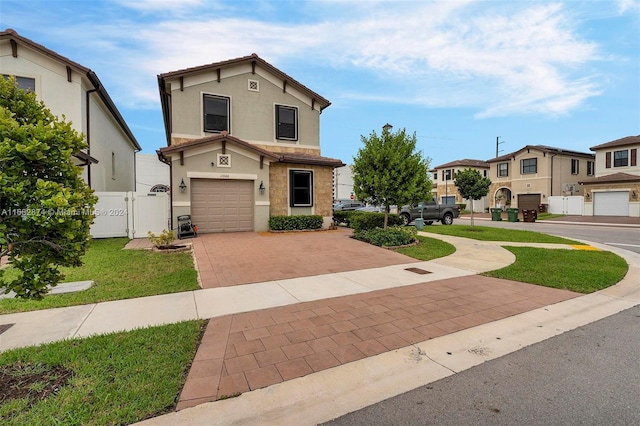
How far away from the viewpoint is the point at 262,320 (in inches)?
182

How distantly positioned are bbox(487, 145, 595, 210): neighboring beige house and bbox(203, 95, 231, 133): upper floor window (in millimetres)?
35552

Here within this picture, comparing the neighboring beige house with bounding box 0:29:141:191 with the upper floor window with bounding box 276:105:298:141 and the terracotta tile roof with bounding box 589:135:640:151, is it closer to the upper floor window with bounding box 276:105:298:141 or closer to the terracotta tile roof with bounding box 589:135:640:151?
the upper floor window with bounding box 276:105:298:141

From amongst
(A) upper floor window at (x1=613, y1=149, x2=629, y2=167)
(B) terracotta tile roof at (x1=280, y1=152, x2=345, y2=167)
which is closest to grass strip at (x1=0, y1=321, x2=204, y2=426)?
(B) terracotta tile roof at (x1=280, y1=152, x2=345, y2=167)

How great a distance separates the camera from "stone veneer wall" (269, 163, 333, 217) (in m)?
15.4

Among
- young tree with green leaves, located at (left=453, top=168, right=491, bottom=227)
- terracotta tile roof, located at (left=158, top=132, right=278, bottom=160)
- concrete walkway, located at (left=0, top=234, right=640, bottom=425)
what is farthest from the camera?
young tree with green leaves, located at (left=453, top=168, right=491, bottom=227)

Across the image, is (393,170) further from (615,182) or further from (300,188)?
(615,182)

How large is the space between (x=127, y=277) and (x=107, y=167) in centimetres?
1274

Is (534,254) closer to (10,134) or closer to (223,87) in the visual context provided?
(10,134)

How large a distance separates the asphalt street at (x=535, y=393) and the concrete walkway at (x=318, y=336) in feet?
0.54

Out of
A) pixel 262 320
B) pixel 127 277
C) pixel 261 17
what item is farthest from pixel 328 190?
pixel 262 320

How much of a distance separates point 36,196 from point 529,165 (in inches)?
1750

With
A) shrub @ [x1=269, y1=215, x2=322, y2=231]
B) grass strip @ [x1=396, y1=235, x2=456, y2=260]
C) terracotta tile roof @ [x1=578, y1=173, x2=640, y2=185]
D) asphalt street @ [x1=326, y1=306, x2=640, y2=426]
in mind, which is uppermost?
terracotta tile roof @ [x1=578, y1=173, x2=640, y2=185]

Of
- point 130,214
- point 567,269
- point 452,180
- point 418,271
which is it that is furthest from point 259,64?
point 452,180

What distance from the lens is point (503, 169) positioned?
40875mm
